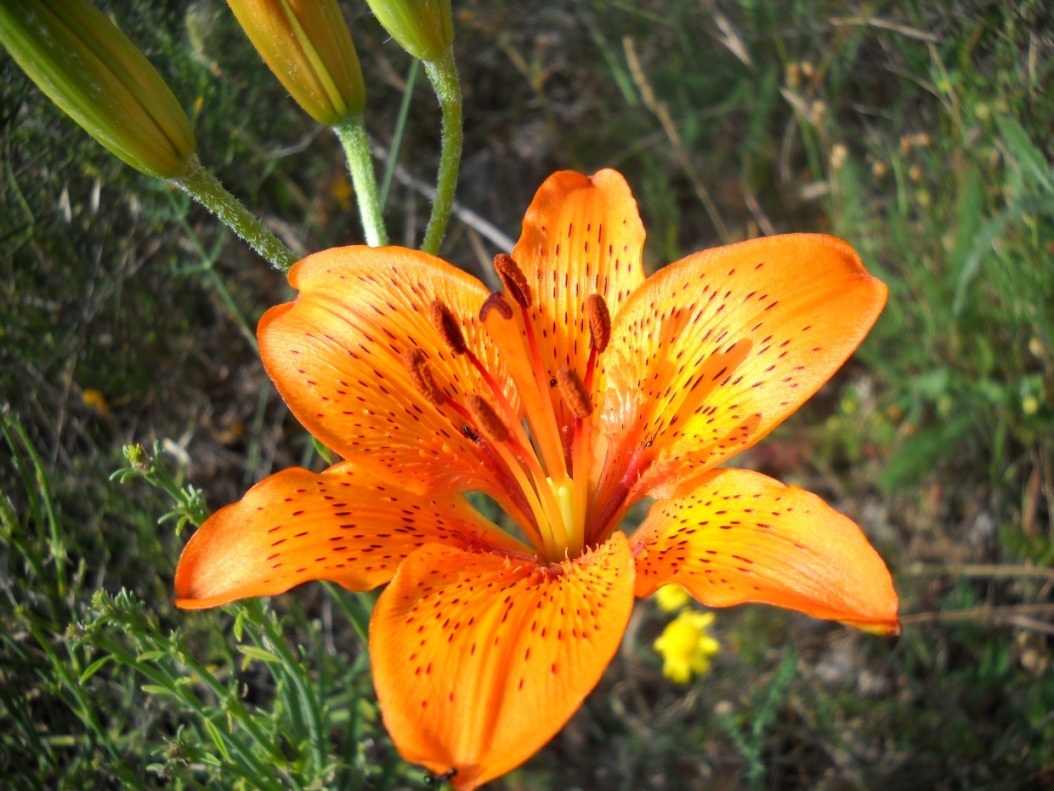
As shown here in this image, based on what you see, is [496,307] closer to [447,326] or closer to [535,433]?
[447,326]

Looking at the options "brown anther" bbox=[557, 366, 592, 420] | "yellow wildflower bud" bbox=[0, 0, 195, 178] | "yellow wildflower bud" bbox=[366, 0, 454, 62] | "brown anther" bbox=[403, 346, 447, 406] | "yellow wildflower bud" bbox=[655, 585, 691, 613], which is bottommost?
"yellow wildflower bud" bbox=[655, 585, 691, 613]

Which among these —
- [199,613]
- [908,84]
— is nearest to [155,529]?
[199,613]

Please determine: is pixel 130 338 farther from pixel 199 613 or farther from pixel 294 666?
pixel 294 666

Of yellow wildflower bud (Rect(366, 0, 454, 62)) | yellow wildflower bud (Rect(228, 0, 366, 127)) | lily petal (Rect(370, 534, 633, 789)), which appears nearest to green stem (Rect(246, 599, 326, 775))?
lily petal (Rect(370, 534, 633, 789))

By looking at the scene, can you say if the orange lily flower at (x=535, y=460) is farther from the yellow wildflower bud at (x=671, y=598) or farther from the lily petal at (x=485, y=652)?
the yellow wildflower bud at (x=671, y=598)

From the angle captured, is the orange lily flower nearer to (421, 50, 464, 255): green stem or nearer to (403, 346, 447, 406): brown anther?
(403, 346, 447, 406): brown anther

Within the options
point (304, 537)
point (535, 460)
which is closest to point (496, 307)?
point (535, 460)
